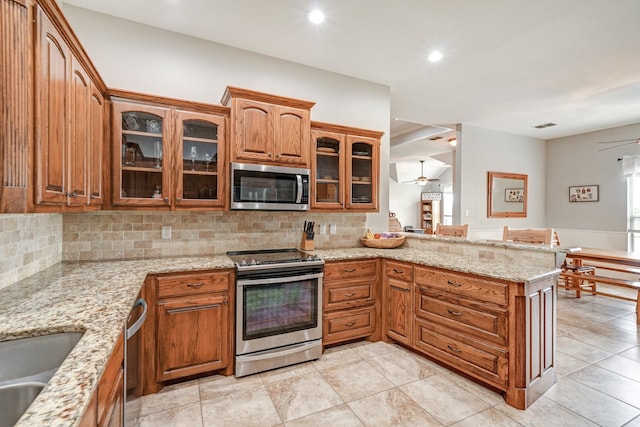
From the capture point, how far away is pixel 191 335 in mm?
2295

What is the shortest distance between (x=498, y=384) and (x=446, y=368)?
0.47 metres

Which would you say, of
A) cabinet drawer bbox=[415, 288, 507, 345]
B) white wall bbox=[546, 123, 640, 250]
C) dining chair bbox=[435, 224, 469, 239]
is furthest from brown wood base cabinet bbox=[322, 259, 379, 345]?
white wall bbox=[546, 123, 640, 250]

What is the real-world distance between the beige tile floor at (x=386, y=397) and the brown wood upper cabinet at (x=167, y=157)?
4.75 ft

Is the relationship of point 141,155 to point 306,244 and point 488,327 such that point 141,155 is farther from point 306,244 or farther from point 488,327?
point 488,327

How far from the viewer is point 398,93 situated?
4.13 meters

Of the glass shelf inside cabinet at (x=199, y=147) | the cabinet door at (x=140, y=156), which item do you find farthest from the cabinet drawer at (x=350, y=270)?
the cabinet door at (x=140, y=156)

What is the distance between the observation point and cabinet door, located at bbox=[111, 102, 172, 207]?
232cm

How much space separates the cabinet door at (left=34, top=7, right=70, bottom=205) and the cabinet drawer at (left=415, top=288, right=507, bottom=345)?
8.53 feet

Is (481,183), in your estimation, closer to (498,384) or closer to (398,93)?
(398,93)

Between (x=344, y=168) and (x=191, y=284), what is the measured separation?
1831mm

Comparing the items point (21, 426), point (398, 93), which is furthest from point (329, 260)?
point (398, 93)

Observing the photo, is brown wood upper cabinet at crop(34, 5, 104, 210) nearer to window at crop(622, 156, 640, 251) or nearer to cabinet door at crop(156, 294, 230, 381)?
cabinet door at crop(156, 294, 230, 381)

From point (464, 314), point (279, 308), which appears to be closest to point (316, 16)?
point (279, 308)

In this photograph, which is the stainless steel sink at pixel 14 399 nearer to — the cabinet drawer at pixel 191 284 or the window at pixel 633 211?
the cabinet drawer at pixel 191 284
